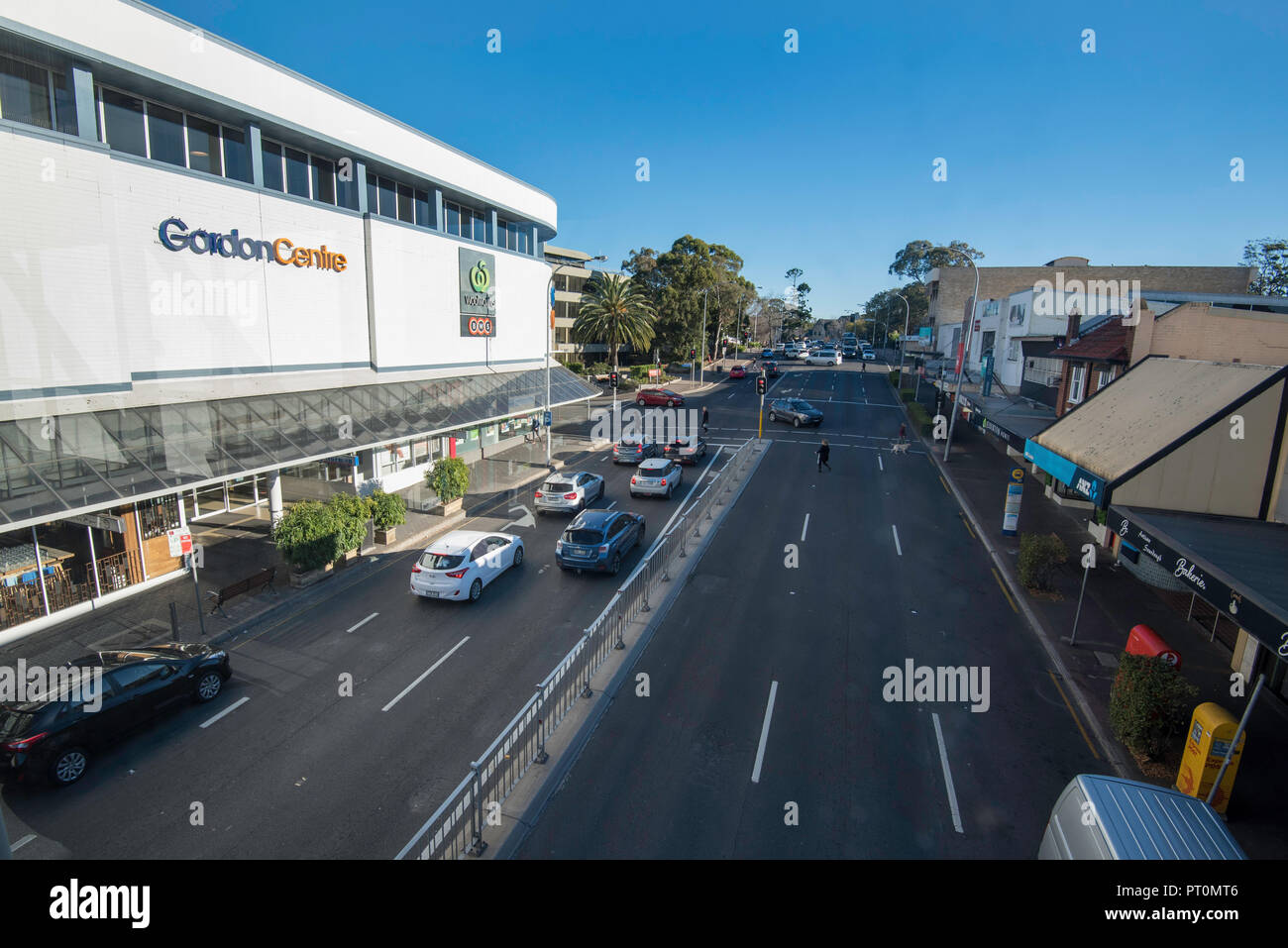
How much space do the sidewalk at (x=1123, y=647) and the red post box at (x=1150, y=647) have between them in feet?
3.76

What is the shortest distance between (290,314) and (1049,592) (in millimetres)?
24353

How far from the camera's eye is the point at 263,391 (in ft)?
65.1

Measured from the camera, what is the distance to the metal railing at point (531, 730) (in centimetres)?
763

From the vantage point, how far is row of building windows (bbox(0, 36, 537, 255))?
48.1 feet

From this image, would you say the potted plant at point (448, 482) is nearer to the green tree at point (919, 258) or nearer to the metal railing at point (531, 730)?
the metal railing at point (531, 730)

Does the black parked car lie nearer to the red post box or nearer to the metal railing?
the metal railing

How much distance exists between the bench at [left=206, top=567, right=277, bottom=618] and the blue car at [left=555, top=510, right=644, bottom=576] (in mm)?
7614

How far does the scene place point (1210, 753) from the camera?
29.4 feet

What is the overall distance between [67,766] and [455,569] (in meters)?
7.78

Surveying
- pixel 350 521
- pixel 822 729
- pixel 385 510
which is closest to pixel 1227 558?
pixel 822 729

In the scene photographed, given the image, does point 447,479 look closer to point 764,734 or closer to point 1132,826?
point 764,734

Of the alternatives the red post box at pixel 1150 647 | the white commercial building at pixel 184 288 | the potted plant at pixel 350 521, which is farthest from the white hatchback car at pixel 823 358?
the red post box at pixel 1150 647
